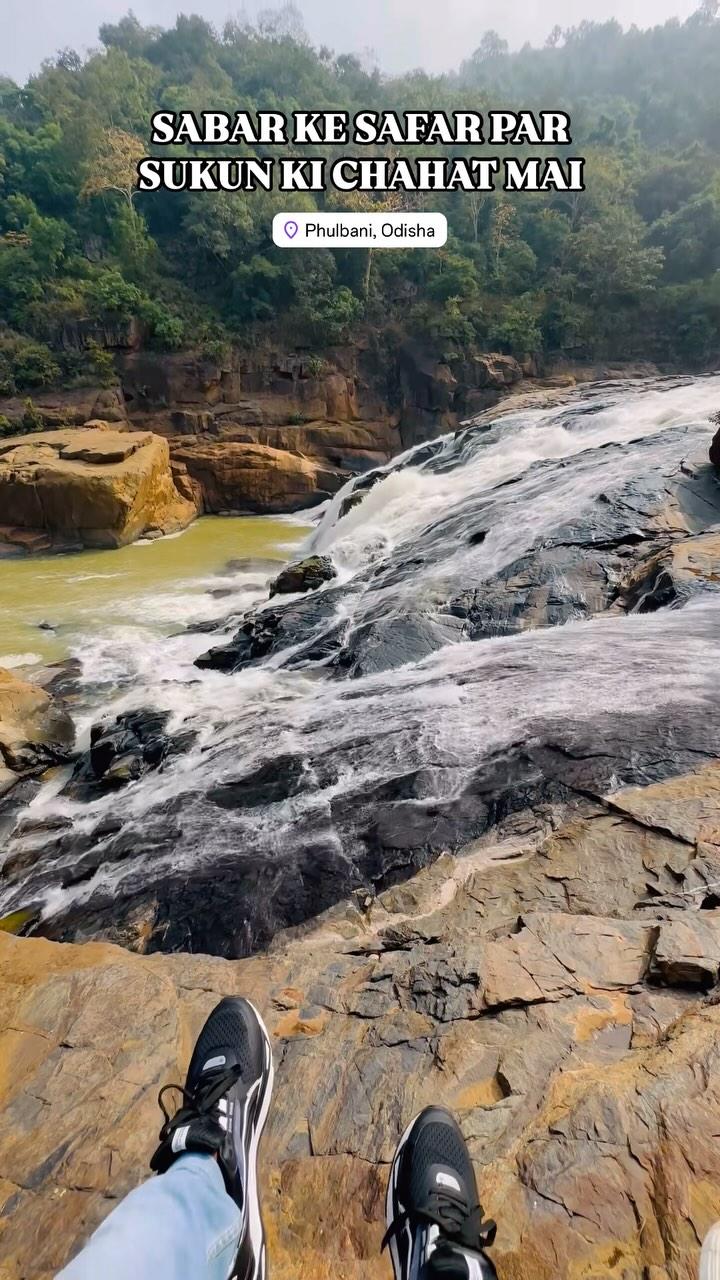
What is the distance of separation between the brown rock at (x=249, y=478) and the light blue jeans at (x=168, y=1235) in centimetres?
1390

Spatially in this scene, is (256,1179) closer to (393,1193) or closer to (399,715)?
(393,1193)

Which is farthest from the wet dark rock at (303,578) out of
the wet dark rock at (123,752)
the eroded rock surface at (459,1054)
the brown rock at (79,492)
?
the eroded rock surface at (459,1054)

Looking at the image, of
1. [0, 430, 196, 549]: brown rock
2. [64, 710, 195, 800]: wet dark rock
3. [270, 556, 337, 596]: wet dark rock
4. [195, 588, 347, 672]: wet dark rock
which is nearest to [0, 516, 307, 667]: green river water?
[0, 430, 196, 549]: brown rock

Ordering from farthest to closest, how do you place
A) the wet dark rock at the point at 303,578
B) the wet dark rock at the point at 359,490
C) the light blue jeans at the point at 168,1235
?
the wet dark rock at the point at 359,490 → the wet dark rock at the point at 303,578 → the light blue jeans at the point at 168,1235

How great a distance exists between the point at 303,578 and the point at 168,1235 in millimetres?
7162

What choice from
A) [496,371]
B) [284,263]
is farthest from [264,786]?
[284,263]

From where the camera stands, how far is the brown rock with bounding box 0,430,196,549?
11.0 meters

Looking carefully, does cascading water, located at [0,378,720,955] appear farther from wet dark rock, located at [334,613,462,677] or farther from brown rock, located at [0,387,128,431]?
brown rock, located at [0,387,128,431]

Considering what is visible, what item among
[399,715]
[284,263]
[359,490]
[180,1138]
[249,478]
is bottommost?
[399,715]

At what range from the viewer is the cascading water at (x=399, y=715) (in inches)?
123

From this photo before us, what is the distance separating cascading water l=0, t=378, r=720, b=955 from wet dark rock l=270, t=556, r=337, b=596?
563mm

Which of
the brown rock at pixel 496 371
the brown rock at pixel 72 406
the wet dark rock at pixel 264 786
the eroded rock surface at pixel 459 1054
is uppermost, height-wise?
the brown rock at pixel 496 371

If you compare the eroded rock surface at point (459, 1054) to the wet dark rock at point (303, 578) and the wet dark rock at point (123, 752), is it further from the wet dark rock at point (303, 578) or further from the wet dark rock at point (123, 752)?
the wet dark rock at point (303, 578)

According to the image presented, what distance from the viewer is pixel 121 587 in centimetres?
949
